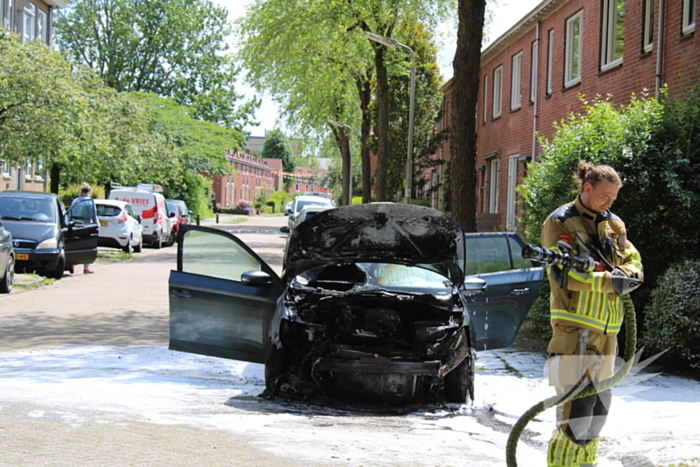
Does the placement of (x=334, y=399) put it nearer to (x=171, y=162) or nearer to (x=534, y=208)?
(x=534, y=208)

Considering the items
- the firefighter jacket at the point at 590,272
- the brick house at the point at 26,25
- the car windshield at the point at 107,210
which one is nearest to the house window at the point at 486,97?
the car windshield at the point at 107,210

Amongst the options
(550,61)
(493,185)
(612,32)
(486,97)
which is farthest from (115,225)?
(612,32)

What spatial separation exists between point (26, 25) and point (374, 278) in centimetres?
3598

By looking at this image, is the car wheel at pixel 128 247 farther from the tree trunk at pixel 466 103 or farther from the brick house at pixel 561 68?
the tree trunk at pixel 466 103

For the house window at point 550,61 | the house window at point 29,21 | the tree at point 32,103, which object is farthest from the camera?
the house window at point 29,21

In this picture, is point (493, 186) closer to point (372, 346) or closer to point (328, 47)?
point (328, 47)

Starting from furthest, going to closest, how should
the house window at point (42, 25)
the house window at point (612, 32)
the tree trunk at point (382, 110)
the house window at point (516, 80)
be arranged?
the house window at point (42, 25), the tree trunk at point (382, 110), the house window at point (516, 80), the house window at point (612, 32)

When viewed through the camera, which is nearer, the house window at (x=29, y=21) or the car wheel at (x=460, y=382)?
the car wheel at (x=460, y=382)

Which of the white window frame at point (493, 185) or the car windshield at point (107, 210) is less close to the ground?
the white window frame at point (493, 185)

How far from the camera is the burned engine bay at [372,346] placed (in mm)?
6453

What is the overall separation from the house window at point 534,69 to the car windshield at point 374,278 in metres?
15.5

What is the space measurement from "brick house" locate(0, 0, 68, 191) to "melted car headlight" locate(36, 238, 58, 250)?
735 inches

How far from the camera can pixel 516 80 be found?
81.3 feet

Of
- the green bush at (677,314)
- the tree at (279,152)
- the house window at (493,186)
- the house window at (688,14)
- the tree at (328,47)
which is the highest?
the tree at (279,152)
